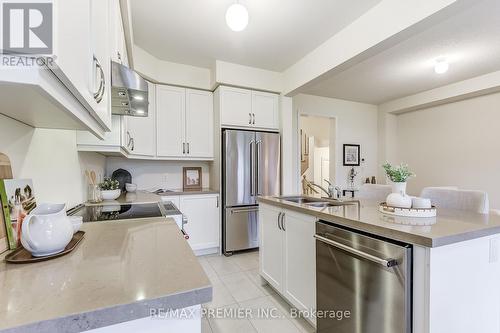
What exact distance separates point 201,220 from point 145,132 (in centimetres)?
140

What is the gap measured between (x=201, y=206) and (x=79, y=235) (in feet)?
7.33

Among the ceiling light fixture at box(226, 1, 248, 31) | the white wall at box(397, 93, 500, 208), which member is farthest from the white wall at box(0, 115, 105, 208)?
the white wall at box(397, 93, 500, 208)

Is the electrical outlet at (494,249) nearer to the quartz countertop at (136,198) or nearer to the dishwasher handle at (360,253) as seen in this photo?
the dishwasher handle at (360,253)

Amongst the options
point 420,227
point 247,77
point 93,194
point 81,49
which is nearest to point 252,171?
point 247,77

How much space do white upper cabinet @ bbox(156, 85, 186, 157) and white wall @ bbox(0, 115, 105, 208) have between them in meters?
1.38

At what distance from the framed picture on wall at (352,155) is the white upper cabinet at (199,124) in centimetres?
282

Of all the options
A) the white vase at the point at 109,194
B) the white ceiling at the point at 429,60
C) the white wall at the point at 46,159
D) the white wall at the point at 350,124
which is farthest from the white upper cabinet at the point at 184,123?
the white ceiling at the point at 429,60

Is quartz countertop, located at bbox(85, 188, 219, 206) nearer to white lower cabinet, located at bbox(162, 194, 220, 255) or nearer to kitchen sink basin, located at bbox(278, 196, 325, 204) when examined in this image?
white lower cabinet, located at bbox(162, 194, 220, 255)

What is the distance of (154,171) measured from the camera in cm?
356

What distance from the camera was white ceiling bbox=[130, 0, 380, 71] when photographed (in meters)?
2.12

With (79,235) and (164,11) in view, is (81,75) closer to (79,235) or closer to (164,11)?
(79,235)

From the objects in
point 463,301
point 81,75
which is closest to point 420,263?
point 463,301

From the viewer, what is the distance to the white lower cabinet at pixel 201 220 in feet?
10.4

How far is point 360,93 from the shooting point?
439 cm
